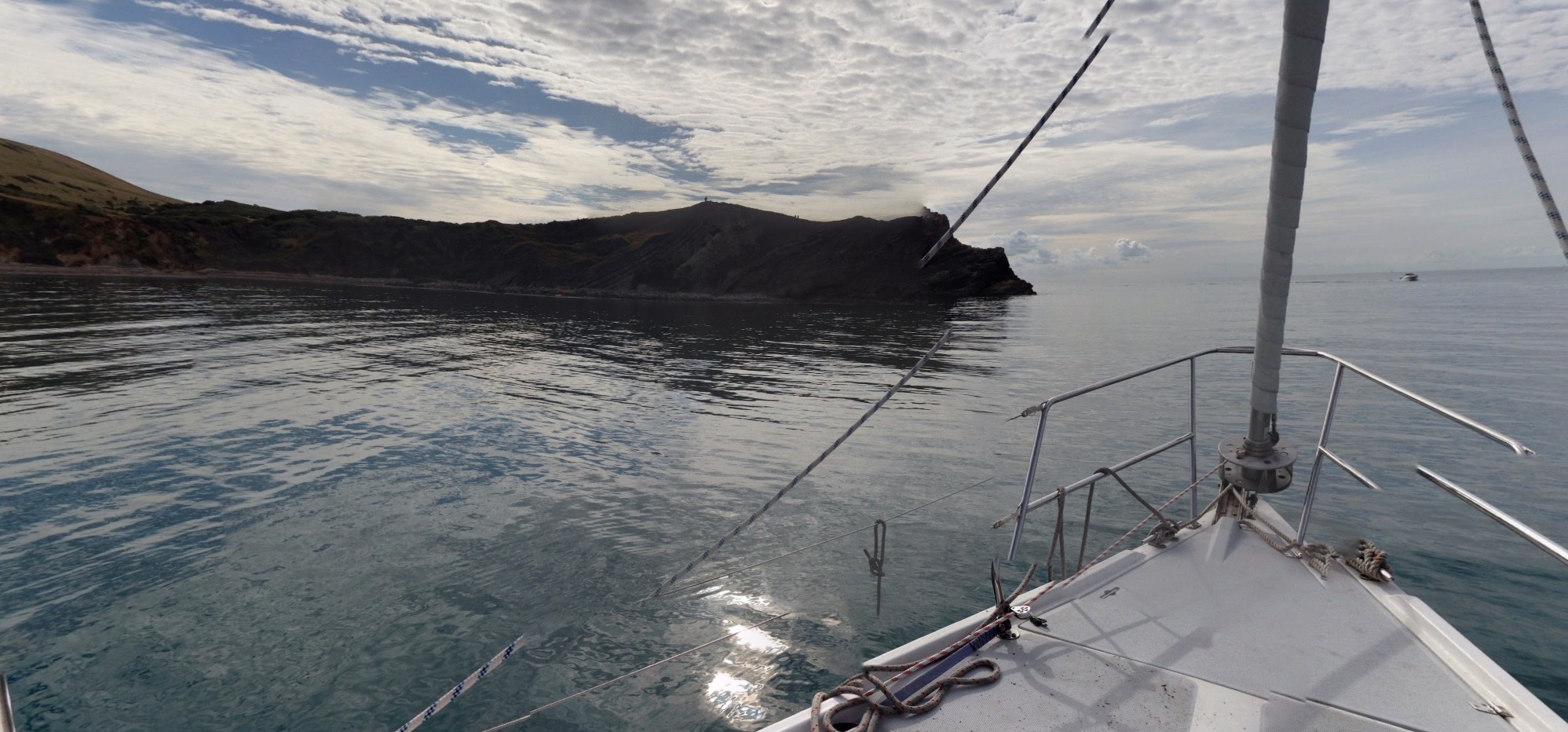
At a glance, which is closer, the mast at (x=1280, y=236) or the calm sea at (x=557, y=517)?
the mast at (x=1280, y=236)

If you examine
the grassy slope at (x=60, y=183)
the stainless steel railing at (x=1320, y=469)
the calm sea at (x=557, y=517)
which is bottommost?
the calm sea at (x=557, y=517)

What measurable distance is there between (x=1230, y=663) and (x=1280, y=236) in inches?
140

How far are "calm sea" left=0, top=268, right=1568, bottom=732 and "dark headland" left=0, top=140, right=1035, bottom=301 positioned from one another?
8489 cm

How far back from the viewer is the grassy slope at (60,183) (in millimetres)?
115938

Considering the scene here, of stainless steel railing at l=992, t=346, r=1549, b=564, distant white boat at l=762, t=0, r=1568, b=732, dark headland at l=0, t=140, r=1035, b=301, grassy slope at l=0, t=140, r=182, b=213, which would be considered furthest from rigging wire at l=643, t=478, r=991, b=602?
grassy slope at l=0, t=140, r=182, b=213

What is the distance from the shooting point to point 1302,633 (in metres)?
5.20

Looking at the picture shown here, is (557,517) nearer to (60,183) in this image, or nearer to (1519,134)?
(1519,134)

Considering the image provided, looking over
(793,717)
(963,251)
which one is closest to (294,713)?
(793,717)

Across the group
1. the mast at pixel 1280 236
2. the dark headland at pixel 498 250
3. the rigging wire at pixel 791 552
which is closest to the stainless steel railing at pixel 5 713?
the rigging wire at pixel 791 552

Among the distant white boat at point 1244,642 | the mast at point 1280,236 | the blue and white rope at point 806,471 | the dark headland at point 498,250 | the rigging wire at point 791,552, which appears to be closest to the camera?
the distant white boat at point 1244,642

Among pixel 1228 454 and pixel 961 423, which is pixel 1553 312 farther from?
pixel 1228 454

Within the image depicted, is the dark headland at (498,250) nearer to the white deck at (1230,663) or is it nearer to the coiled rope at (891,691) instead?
the white deck at (1230,663)

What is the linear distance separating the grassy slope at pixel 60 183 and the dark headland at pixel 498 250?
27.9 inches

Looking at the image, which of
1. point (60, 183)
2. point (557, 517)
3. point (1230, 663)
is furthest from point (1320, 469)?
point (60, 183)
